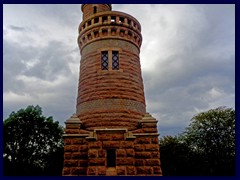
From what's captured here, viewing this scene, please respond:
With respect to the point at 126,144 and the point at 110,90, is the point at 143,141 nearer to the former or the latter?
the point at 126,144

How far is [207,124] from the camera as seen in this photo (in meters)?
29.3

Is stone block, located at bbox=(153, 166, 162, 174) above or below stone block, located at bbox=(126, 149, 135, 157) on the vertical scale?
below

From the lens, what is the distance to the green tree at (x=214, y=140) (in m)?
25.8

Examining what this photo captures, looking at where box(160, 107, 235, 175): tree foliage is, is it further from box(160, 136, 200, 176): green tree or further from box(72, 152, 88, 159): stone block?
box(72, 152, 88, 159): stone block

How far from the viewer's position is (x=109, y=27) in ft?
42.2

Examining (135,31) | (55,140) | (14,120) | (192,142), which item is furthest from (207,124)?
(14,120)

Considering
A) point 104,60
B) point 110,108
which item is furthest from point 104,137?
point 104,60

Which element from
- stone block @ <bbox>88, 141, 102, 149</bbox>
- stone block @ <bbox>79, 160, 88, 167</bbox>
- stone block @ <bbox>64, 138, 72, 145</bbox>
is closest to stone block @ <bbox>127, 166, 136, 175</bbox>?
stone block @ <bbox>88, 141, 102, 149</bbox>

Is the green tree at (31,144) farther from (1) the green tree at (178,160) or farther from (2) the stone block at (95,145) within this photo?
(2) the stone block at (95,145)

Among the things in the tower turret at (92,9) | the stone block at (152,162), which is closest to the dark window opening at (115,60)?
the tower turret at (92,9)

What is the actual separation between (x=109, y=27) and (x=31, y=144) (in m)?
18.8

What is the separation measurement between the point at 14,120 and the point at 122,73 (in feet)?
59.6

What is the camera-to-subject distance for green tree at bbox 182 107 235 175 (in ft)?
84.7

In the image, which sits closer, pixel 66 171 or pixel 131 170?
pixel 131 170
